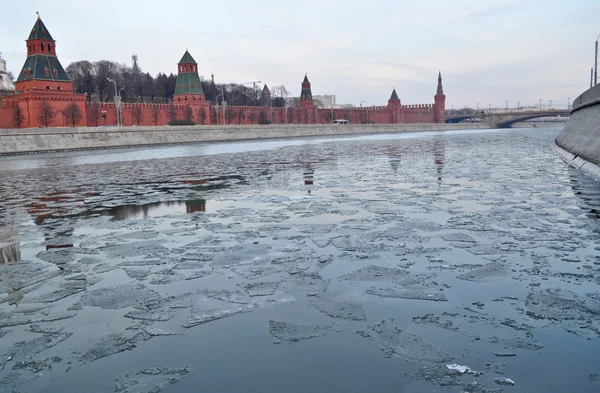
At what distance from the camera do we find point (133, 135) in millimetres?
41375

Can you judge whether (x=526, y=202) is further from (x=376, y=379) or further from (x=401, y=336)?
(x=376, y=379)

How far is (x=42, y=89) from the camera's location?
44.0 m

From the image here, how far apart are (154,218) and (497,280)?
521 centimetres

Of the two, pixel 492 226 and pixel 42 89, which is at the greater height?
pixel 42 89

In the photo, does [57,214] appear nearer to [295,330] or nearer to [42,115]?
[295,330]

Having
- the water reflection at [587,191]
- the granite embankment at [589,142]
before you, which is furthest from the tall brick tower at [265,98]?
the water reflection at [587,191]

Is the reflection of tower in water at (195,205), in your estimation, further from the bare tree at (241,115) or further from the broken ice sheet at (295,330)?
the bare tree at (241,115)

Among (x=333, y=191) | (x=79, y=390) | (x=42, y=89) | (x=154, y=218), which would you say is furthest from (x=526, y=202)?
(x=42, y=89)

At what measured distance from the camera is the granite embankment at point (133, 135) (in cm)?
3350

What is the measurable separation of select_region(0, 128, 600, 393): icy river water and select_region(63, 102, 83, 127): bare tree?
41010 millimetres

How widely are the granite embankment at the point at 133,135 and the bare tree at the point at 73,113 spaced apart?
303 inches

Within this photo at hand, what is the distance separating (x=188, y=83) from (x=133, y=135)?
23.0 meters

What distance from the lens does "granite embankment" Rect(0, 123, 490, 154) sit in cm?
3350

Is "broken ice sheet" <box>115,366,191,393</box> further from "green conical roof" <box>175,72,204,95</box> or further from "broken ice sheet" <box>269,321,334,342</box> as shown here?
"green conical roof" <box>175,72,204,95</box>
